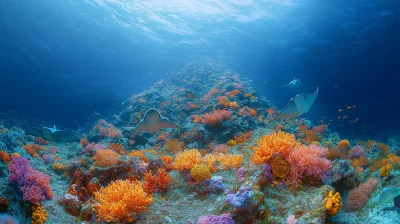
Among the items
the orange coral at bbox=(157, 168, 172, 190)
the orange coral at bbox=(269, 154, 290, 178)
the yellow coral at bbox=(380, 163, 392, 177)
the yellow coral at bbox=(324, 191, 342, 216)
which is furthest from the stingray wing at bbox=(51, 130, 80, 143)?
the yellow coral at bbox=(380, 163, 392, 177)

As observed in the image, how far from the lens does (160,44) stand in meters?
28.2

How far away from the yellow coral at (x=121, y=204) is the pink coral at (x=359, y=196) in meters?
3.60

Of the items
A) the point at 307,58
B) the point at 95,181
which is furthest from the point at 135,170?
the point at 307,58

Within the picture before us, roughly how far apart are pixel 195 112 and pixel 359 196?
8.52m

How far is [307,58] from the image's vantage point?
32.4 meters

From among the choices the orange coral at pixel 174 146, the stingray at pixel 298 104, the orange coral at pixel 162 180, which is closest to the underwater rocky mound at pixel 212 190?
the orange coral at pixel 162 180

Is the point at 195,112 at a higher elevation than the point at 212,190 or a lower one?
higher

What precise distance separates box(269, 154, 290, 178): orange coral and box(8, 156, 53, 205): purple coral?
496cm

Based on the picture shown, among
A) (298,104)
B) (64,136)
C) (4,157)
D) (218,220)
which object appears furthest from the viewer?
(4,157)

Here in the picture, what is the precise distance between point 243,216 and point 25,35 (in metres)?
28.3

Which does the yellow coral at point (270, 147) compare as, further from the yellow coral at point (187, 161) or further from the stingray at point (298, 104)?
the yellow coral at point (187, 161)

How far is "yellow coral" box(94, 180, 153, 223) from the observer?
329 cm

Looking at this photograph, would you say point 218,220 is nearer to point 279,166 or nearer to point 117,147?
point 279,166

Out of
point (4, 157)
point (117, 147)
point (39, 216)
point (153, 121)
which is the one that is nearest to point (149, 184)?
point (153, 121)
